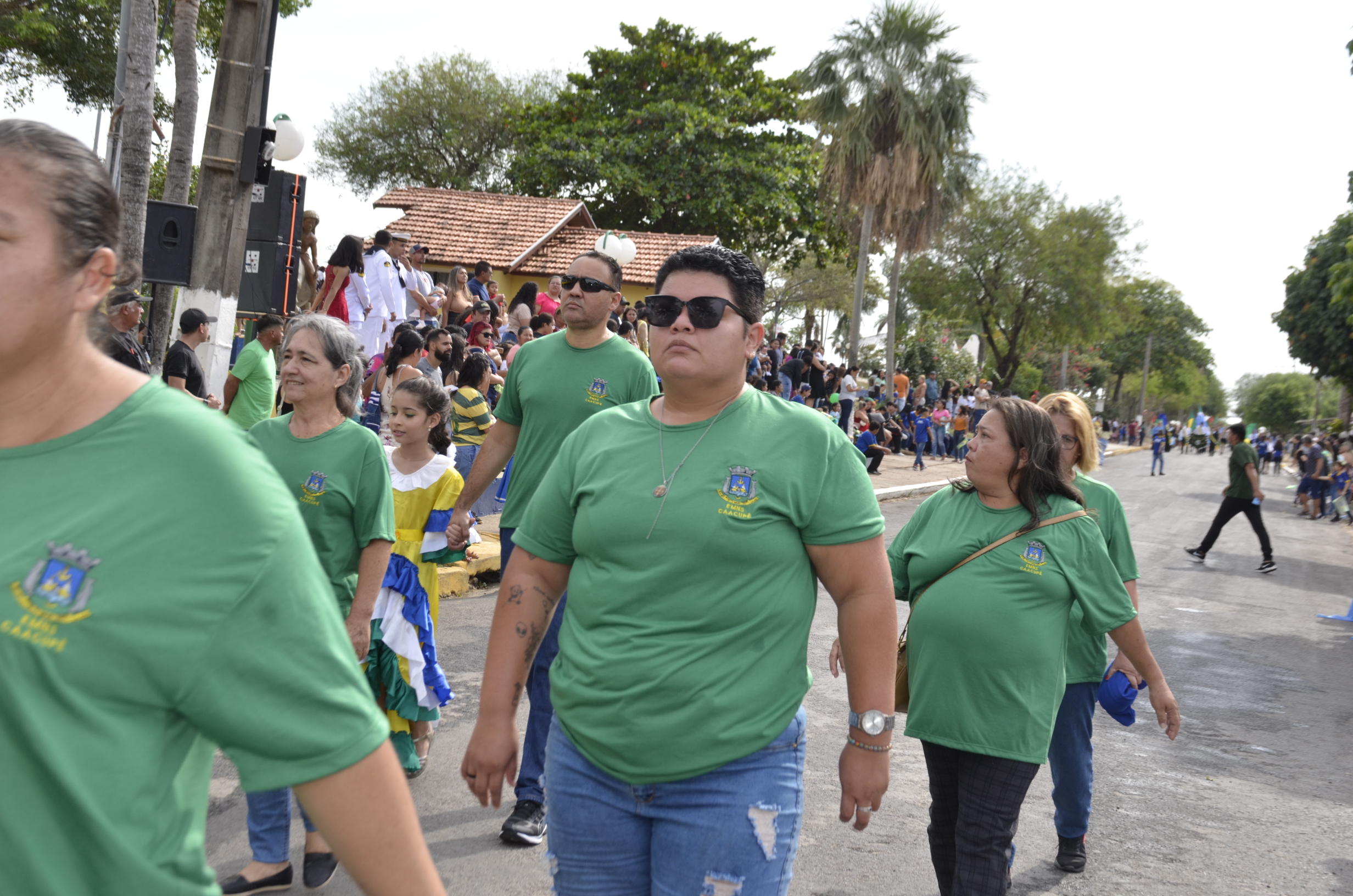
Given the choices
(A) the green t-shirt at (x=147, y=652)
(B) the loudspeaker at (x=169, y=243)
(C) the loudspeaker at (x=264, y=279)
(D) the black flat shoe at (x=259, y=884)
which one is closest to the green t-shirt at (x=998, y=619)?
(D) the black flat shoe at (x=259, y=884)

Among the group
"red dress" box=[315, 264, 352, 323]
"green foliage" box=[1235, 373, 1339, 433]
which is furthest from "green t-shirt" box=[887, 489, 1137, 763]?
"green foliage" box=[1235, 373, 1339, 433]

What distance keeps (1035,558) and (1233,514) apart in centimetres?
1347

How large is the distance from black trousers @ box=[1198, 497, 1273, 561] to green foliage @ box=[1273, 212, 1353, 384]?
2232 cm

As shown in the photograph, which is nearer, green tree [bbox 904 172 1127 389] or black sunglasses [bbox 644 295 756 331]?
black sunglasses [bbox 644 295 756 331]

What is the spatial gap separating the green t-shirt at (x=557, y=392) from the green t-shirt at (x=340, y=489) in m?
0.67

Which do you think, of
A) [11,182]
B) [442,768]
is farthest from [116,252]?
[442,768]

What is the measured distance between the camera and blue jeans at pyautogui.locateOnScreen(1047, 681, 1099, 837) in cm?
453

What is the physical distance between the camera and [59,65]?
78.9 feet

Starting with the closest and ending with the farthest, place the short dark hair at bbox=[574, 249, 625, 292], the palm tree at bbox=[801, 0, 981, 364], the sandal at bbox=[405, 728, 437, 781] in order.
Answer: the short dark hair at bbox=[574, 249, 625, 292] → the sandal at bbox=[405, 728, 437, 781] → the palm tree at bbox=[801, 0, 981, 364]

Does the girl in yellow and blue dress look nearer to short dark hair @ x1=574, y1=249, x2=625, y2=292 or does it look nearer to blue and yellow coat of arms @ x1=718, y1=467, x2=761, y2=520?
short dark hair @ x1=574, y1=249, x2=625, y2=292

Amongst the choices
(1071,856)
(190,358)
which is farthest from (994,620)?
(190,358)

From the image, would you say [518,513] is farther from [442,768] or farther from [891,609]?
[891,609]

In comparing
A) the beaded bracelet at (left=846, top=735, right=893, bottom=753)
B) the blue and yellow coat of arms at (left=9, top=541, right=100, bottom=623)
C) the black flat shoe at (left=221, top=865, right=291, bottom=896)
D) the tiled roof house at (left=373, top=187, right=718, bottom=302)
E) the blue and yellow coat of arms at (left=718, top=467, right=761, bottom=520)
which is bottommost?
the black flat shoe at (left=221, top=865, right=291, bottom=896)

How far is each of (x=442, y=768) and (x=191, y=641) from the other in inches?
160
